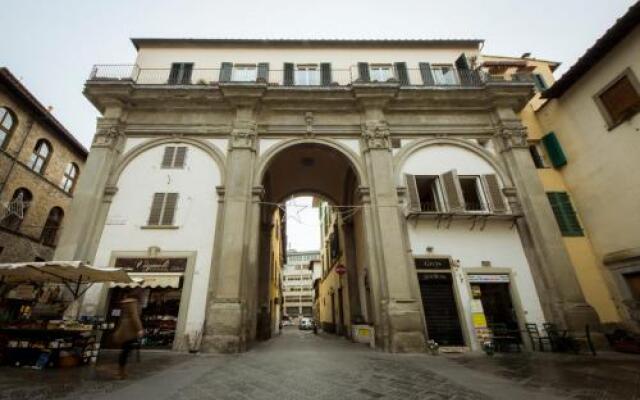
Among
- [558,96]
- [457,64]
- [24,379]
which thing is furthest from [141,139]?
[558,96]

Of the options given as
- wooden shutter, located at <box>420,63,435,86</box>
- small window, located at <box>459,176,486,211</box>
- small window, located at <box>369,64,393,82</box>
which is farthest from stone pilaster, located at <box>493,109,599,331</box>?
small window, located at <box>369,64,393,82</box>

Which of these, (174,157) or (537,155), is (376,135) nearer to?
(537,155)

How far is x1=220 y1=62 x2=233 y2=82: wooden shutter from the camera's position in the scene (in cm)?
1421

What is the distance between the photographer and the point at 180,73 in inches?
561

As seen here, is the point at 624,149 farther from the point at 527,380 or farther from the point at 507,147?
the point at 527,380

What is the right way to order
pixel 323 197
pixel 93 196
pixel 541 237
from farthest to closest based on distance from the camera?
pixel 323 197 → pixel 93 196 → pixel 541 237

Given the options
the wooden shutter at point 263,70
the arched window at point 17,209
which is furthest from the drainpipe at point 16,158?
the wooden shutter at point 263,70

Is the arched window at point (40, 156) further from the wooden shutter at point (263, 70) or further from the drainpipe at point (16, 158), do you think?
the wooden shutter at point (263, 70)

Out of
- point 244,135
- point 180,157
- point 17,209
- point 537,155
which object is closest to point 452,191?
point 537,155

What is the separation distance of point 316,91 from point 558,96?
34.7ft

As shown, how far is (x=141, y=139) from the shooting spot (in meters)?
12.3

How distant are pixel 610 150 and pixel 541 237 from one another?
3.95m

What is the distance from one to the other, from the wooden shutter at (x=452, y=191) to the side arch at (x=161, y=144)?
8.90m

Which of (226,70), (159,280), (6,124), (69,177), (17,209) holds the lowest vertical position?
(159,280)
